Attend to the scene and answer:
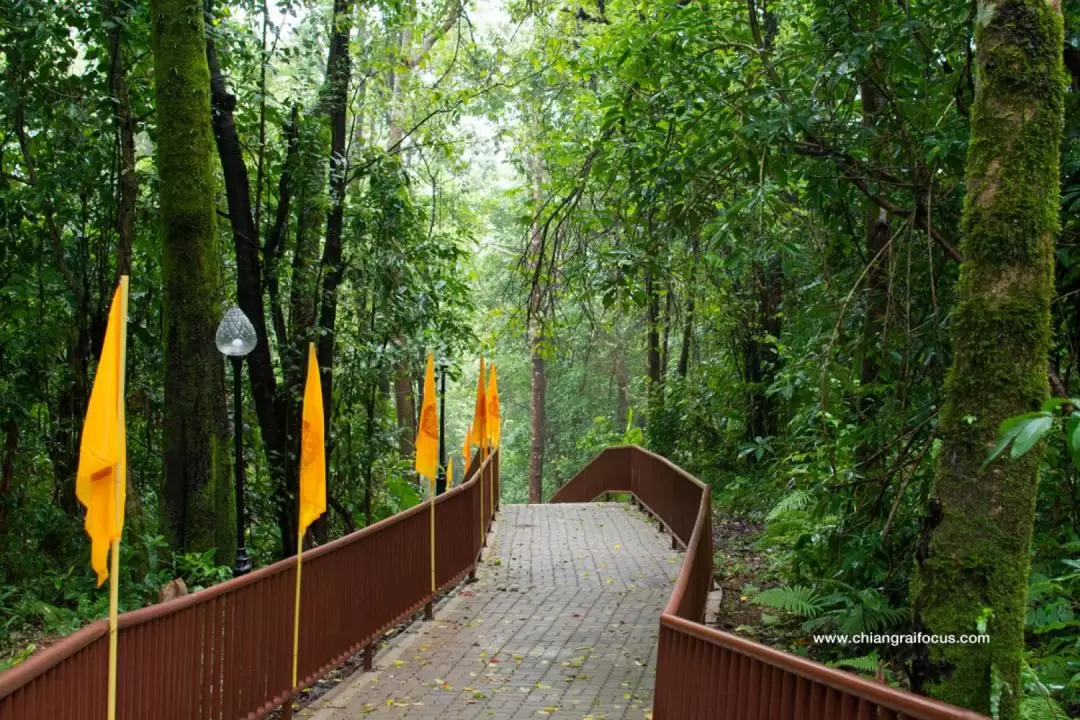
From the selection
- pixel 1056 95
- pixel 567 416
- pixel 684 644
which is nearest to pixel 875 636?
pixel 684 644

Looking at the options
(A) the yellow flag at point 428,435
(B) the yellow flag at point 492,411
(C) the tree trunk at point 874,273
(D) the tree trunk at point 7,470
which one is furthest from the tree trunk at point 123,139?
(B) the yellow flag at point 492,411

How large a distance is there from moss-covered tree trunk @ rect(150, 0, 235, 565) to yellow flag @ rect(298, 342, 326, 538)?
309 cm

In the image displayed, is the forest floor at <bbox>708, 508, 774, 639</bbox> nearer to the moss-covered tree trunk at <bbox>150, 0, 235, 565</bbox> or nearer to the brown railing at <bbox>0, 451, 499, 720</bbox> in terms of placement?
the brown railing at <bbox>0, 451, 499, 720</bbox>

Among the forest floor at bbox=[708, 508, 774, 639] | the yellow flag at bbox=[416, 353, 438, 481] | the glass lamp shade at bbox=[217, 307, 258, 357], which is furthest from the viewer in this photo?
the yellow flag at bbox=[416, 353, 438, 481]

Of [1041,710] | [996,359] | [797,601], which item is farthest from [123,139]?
[1041,710]

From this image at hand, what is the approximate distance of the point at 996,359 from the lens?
420 cm

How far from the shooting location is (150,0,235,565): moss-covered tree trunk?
32.7 feet

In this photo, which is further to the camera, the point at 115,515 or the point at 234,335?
the point at 234,335

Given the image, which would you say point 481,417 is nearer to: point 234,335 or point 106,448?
point 234,335

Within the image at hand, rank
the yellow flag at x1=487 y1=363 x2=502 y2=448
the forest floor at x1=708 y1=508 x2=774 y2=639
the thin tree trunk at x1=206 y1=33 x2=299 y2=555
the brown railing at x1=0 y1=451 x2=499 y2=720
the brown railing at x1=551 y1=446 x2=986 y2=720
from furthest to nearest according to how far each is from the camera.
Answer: the yellow flag at x1=487 y1=363 x2=502 y2=448
the thin tree trunk at x1=206 y1=33 x2=299 y2=555
the forest floor at x1=708 y1=508 x2=774 y2=639
the brown railing at x1=0 y1=451 x2=499 y2=720
the brown railing at x1=551 y1=446 x2=986 y2=720

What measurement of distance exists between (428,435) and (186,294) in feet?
10.1

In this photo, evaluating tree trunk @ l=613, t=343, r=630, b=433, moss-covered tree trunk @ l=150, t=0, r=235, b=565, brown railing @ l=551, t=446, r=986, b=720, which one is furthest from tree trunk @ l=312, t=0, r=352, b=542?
tree trunk @ l=613, t=343, r=630, b=433

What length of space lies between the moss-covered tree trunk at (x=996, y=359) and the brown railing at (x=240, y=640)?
3.79m

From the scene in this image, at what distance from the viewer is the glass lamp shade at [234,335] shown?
28.6 feet
